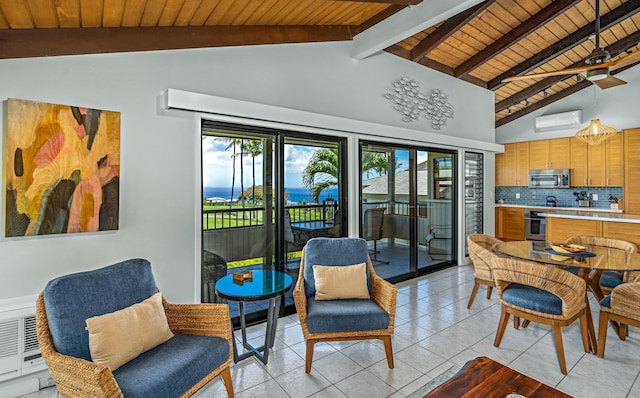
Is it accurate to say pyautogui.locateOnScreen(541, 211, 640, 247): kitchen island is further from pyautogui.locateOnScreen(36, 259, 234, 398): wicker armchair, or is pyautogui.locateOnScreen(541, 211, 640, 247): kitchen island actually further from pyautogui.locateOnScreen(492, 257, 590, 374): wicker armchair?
pyautogui.locateOnScreen(36, 259, 234, 398): wicker armchair

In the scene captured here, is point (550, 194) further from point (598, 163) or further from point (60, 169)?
point (60, 169)

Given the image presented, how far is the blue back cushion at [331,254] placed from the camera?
302 cm

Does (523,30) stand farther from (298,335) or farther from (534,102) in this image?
(298,335)

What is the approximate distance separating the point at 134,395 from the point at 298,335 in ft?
5.82

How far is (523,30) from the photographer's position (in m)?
4.51

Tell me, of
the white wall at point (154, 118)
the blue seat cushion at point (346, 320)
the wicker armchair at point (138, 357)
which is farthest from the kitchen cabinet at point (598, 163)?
the wicker armchair at point (138, 357)

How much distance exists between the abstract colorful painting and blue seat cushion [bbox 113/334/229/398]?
1.21 meters

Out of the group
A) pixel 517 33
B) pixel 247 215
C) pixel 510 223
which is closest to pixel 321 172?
pixel 247 215

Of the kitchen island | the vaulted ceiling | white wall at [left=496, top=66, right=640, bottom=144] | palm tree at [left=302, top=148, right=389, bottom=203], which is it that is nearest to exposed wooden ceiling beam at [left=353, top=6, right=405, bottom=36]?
the vaulted ceiling

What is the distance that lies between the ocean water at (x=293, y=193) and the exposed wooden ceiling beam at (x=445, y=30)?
7.76 ft

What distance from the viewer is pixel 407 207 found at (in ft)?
16.6

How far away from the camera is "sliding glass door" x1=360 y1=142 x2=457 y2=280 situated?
15.1ft

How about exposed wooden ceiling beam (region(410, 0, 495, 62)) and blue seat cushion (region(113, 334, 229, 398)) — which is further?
exposed wooden ceiling beam (region(410, 0, 495, 62))

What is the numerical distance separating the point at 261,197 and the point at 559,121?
6909mm
